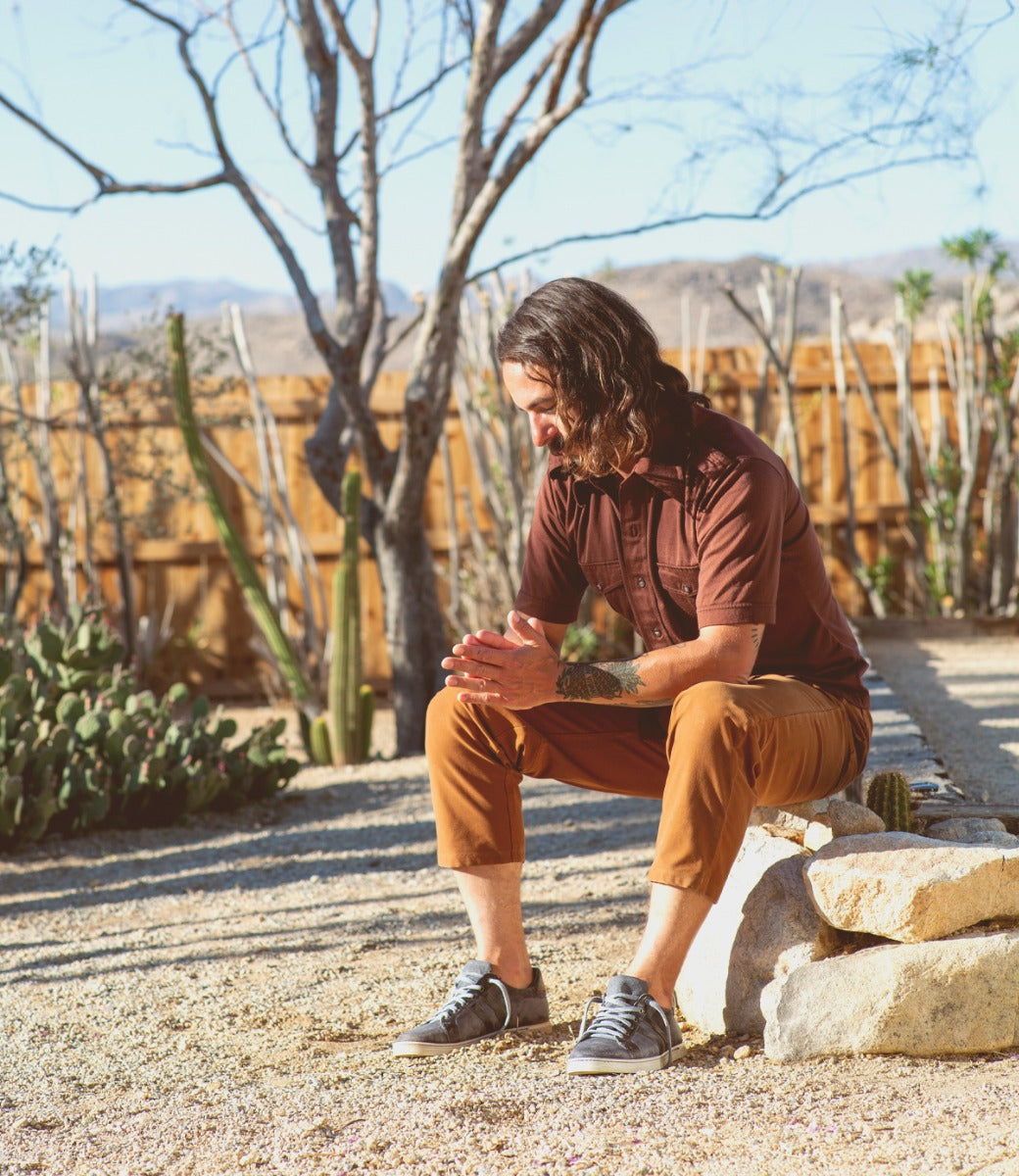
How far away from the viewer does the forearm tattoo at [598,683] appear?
7.02 ft

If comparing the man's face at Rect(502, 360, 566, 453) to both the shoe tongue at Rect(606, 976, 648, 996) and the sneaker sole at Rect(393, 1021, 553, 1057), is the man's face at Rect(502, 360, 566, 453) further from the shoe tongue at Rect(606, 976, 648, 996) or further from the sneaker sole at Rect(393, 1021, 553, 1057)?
the sneaker sole at Rect(393, 1021, 553, 1057)

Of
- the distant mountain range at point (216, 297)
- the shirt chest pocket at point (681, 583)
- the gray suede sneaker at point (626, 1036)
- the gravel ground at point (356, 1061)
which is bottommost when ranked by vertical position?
the gravel ground at point (356, 1061)

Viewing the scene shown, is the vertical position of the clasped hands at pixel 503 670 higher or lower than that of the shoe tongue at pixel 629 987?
higher

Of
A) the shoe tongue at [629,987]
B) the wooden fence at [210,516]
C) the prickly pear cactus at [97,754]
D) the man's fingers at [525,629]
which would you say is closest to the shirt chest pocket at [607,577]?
the man's fingers at [525,629]

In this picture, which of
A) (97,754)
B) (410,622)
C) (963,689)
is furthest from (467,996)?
(963,689)

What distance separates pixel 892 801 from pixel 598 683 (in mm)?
713

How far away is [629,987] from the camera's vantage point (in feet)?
6.55

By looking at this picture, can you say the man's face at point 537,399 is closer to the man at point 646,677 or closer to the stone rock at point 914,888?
the man at point 646,677

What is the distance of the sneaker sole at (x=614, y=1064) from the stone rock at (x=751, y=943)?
25cm

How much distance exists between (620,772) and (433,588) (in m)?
3.35

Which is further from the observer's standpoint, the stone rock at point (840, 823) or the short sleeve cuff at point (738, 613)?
the stone rock at point (840, 823)

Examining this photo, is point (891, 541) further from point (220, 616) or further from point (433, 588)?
point (220, 616)

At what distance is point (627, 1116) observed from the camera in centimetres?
182

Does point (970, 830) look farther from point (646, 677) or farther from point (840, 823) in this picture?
point (646, 677)
